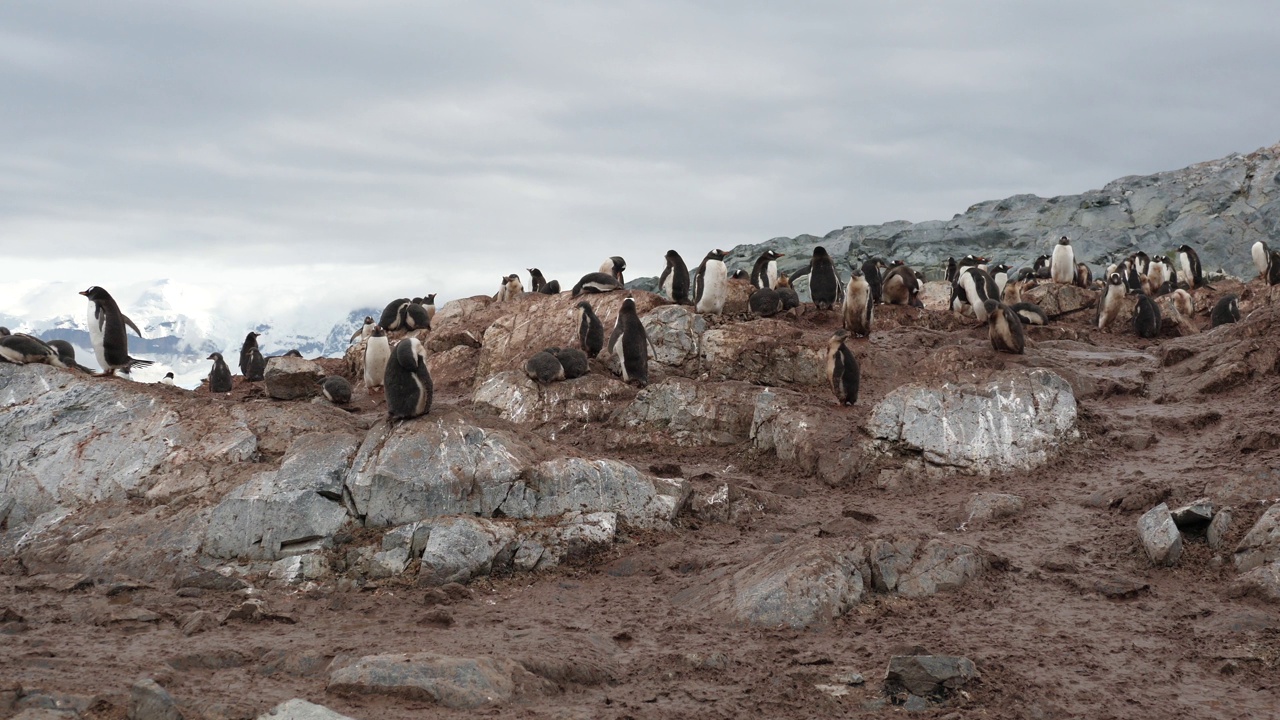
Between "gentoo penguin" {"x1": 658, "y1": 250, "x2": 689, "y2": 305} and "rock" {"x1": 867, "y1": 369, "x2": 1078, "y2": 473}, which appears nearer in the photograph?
"rock" {"x1": 867, "y1": 369, "x2": 1078, "y2": 473}

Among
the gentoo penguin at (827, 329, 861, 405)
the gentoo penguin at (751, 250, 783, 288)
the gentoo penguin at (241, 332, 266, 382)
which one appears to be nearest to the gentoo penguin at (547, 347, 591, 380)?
the gentoo penguin at (827, 329, 861, 405)

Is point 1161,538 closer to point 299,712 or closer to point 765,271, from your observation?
point 299,712

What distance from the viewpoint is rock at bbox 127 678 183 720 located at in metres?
6.05

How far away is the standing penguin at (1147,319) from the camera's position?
23.7 m

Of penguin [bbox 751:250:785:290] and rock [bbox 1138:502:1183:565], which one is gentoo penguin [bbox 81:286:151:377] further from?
penguin [bbox 751:250:785:290]

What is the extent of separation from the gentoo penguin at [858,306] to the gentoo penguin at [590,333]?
16.5 ft

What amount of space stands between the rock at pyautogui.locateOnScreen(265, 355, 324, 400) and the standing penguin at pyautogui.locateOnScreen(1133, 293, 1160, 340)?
63.7 feet

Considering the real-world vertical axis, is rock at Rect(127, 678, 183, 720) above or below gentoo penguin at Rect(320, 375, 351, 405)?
below

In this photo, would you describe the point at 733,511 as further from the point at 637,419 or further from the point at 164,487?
the point at 164,487

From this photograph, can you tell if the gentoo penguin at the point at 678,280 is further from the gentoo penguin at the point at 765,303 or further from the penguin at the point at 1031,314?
the penguin at the point at 1031,314

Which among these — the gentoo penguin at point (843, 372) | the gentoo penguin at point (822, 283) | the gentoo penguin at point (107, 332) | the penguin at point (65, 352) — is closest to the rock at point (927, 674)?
the gentoo penguin at point (843, 372)

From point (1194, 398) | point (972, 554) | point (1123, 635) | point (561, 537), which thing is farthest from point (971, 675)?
point (1194, 398)

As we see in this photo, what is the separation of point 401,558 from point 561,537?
5.85 feet

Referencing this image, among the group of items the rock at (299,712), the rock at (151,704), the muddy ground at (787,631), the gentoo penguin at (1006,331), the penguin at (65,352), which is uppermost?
the penguin at (65,352)
